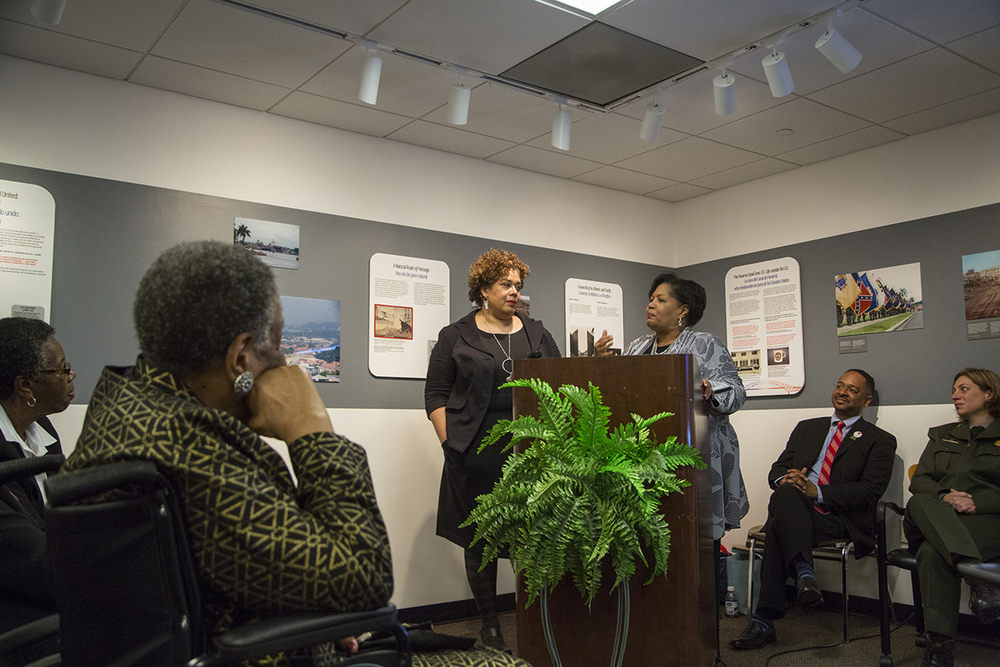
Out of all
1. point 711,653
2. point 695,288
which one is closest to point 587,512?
point 711,653

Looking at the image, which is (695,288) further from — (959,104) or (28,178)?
(28,178)

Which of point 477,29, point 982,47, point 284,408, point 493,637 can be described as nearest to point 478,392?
point 493,637

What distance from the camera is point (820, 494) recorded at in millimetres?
4367

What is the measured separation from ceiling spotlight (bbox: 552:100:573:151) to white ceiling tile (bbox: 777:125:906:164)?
1744 millimetres

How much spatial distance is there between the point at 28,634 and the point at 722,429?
9.34 ft

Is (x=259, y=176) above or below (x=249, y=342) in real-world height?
above

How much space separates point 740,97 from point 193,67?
2.91 metres

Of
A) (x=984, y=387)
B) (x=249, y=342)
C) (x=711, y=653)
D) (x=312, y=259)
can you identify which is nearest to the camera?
(x=249, y=342)

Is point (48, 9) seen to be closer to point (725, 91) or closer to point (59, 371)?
point (59, 371)

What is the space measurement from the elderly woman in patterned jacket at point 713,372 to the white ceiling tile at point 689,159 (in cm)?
152

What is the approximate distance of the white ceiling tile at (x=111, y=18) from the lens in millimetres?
3250

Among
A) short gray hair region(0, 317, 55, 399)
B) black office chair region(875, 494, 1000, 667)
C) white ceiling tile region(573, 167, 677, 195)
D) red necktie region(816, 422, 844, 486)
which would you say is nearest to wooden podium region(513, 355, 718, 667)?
black office chair region(875, 494, 1000, 667)

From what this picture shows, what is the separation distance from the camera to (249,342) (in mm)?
1282

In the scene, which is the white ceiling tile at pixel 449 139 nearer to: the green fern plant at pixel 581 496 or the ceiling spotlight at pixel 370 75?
the ceiling spotlight at pixel 370 75
